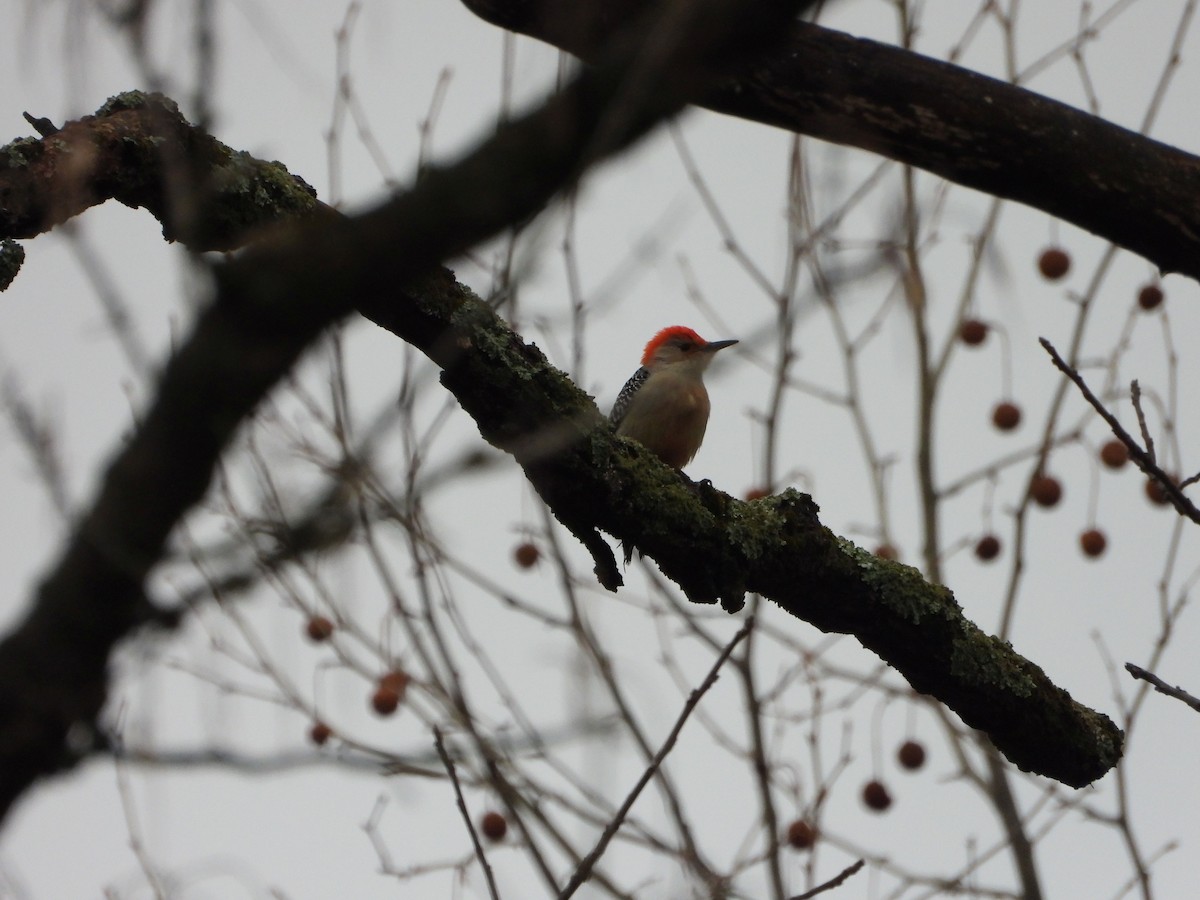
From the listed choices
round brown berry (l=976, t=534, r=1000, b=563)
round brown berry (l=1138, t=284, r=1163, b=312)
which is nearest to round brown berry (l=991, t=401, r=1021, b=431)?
round brown berry (l=976, t=534, r=1000, b=563)

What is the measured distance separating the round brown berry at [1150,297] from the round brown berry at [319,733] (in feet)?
14.0

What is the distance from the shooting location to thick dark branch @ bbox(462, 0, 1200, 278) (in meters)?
4.45

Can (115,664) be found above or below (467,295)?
below

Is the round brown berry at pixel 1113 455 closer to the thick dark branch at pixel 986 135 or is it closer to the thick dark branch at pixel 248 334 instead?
the thick dark branch at pixel 986 135

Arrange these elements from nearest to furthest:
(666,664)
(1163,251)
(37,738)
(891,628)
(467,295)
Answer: (37,738) < (467,295) < (891,628) < (1163,251) < (666,664)

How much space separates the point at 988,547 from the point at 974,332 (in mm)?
1146

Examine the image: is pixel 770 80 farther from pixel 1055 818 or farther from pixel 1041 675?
pixel 1055 818

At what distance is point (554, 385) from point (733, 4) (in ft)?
6.04

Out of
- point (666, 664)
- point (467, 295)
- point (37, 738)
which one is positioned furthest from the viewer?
point (666, 664)

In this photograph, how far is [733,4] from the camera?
1611mm

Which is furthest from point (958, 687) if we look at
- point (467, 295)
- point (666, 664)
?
point (666, 664)

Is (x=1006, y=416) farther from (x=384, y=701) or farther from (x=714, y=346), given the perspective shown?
(x=384, y=701)

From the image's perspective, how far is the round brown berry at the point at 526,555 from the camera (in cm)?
671

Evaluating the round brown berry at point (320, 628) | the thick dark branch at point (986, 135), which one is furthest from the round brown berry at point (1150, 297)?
the round brown berry at point (320, 628)
